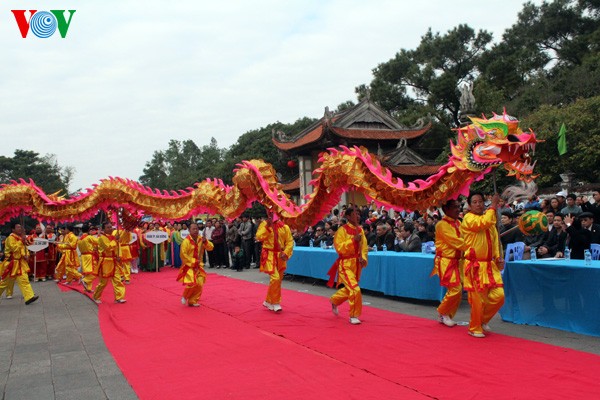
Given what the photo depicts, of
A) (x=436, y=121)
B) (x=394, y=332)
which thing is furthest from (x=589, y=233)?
(x=436, y=121)

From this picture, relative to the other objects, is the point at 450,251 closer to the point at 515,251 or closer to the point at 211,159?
the point at 515,251

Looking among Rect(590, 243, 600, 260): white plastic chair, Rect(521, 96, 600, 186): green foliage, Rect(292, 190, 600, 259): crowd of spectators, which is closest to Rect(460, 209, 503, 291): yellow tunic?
Rect(292, 190, 600, 259): crowd of spectators

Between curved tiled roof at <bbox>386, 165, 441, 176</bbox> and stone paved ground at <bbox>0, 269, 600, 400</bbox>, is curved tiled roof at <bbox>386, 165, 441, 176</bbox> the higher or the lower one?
the higher one

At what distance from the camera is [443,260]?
19.8 feet

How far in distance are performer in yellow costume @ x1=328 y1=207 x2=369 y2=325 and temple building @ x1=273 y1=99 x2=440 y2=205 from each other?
47.7ft

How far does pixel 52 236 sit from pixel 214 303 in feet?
24.9

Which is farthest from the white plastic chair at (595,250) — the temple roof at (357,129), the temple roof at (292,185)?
the temple roof at (292,185)

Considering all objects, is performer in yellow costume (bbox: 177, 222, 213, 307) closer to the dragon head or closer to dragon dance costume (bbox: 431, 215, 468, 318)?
dragon dance costume (bbox: 431, 215, 468, 318)

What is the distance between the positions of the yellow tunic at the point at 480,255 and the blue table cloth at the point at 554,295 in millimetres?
731

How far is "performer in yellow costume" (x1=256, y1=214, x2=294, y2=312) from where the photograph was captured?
24.3ft

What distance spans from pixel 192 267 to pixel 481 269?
171 inches

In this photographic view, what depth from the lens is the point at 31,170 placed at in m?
35.2

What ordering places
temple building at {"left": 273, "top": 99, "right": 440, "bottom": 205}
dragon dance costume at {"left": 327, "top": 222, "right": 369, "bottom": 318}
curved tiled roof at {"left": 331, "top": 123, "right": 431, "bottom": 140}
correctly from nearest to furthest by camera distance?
dragon dance costume at {"left": 327, "top": 222, "right": 369, "bottom": 318}, temple building at {"left": 273, "top": 99, "right": 440, "bottom": 205}, curved tiled roof at {"left": 331, "top": 123, "right": 431, "bottom": 140}

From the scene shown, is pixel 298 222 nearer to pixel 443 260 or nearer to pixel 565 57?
pixel 443 260
